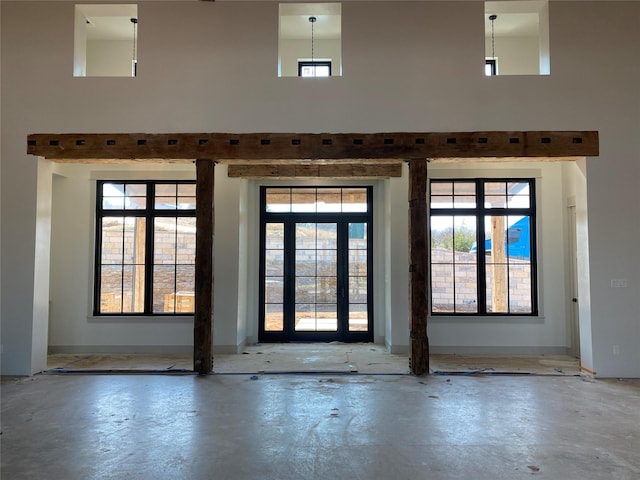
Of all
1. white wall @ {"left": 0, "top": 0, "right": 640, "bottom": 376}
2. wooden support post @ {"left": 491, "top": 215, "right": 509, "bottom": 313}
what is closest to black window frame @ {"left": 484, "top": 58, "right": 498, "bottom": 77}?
white wall @ {"left": 0, "top": 0, "right": 640, "bottom": 376}

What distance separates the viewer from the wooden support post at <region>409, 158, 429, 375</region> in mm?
5406

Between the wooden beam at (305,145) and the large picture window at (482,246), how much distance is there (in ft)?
5.34

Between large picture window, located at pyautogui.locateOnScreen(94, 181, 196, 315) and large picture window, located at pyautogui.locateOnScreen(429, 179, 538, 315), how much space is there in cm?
418

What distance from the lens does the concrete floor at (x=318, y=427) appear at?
9.76 ft

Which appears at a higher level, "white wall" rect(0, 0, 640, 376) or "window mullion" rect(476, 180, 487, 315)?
"white wall" rect(0, 0, 640, 376)

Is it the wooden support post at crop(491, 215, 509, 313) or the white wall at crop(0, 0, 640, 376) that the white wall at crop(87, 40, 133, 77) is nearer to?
the white wall at crop(0, 0, 640, 376)

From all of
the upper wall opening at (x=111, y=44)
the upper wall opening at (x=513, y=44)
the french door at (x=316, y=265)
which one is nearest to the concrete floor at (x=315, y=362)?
the french door at (x=316, y=265)

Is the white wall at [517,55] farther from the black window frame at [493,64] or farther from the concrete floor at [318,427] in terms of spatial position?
the concrete floor at [318,427]

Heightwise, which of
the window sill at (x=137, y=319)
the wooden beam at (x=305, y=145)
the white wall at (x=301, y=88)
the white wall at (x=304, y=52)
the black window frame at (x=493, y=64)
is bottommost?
the window sill at (x=137, y=319)

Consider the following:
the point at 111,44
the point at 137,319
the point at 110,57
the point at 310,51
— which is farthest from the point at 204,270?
the point at 111,44

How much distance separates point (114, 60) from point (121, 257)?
10.9 feet

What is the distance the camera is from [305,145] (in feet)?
18.0

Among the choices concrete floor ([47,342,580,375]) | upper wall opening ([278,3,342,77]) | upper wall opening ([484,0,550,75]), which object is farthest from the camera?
upper wall opening ([278,3,342,77])

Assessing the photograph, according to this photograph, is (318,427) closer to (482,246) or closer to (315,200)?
(482,246)
